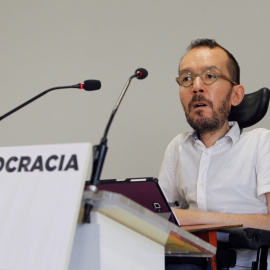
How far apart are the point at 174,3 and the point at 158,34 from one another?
222 millimetres

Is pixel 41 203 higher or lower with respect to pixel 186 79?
lower

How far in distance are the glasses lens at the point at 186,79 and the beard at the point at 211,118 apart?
75mm

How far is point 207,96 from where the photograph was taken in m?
1.99

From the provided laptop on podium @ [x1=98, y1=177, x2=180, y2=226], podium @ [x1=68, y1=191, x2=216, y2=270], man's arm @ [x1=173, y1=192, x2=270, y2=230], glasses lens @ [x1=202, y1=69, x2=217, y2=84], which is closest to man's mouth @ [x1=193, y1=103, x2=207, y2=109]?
glasses lens @ [x1=202, y1=69, x2=217, y2=84]

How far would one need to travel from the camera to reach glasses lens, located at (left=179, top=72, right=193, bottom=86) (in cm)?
201

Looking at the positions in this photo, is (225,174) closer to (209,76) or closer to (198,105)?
(198,105)

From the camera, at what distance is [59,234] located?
30.2 inches

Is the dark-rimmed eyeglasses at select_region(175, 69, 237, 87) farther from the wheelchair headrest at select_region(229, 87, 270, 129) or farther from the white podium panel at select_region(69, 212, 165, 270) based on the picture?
the white podium panel at select_region(69, 212, 165, 270)

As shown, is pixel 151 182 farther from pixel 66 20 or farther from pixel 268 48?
pixel 66 20

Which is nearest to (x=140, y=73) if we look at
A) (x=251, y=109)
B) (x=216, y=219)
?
(x=216, y=219)

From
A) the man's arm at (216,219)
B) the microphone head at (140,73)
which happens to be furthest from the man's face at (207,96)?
the microphone head at (140,73)

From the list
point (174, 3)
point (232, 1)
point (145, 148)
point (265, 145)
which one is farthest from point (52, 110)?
point (265, 145)

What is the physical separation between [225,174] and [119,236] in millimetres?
1118

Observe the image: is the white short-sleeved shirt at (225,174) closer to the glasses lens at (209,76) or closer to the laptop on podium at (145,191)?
the glasses lens at (209,76)
